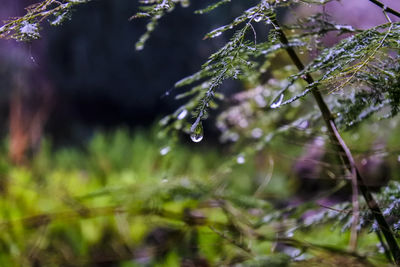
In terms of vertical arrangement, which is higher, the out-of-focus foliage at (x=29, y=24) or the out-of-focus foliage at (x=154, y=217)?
the out-of-focus foliage at (x=29, y=24)

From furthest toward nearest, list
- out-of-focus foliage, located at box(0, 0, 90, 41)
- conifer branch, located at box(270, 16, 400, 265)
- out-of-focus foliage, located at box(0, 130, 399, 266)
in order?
out-of-focus foliage, located at box(0, 130, 399, 266) < conifer branch, located at box(270, 16, 400, 265) < out-of-focus foliage, located at box(0, 0, 90, 41)

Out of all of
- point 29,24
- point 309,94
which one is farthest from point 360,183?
point 29,24

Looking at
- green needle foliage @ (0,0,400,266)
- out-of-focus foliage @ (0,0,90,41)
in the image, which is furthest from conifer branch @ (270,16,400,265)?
→ out-of-focus foliage @ (0,0,90,41)

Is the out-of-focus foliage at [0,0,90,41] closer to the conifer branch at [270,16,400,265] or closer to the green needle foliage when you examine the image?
the green needle foliage

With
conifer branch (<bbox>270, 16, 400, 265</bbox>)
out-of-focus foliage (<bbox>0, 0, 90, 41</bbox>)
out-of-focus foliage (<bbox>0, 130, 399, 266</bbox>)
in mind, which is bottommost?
out-of-focus foliage (<bbox>0, 130, 399, 266</bbox>)

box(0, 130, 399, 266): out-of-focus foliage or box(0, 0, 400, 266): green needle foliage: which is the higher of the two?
box(0, 0, 400, 266): green needle foliage

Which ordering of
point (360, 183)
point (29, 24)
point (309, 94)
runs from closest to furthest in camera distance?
point (29, 24) → point (360, 183) → point (309, 94)

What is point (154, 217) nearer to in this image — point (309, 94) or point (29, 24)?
point (309, 94)

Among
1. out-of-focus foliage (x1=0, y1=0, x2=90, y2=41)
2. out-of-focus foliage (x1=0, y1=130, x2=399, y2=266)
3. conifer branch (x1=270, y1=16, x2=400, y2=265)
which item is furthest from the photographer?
out-of-focus foliage (x1=0, y1=130, x2=399, y2=266)

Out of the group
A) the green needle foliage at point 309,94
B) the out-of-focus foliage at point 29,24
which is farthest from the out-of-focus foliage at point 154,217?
the out-of-focus foliage at point 29,24

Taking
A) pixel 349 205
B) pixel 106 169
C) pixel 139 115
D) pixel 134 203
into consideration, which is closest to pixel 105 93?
pixel 139 115

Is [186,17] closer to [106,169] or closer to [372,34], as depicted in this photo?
[106,169]

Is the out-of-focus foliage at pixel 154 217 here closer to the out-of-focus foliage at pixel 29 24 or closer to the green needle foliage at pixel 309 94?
the green needle foliage at pixel 309 94
